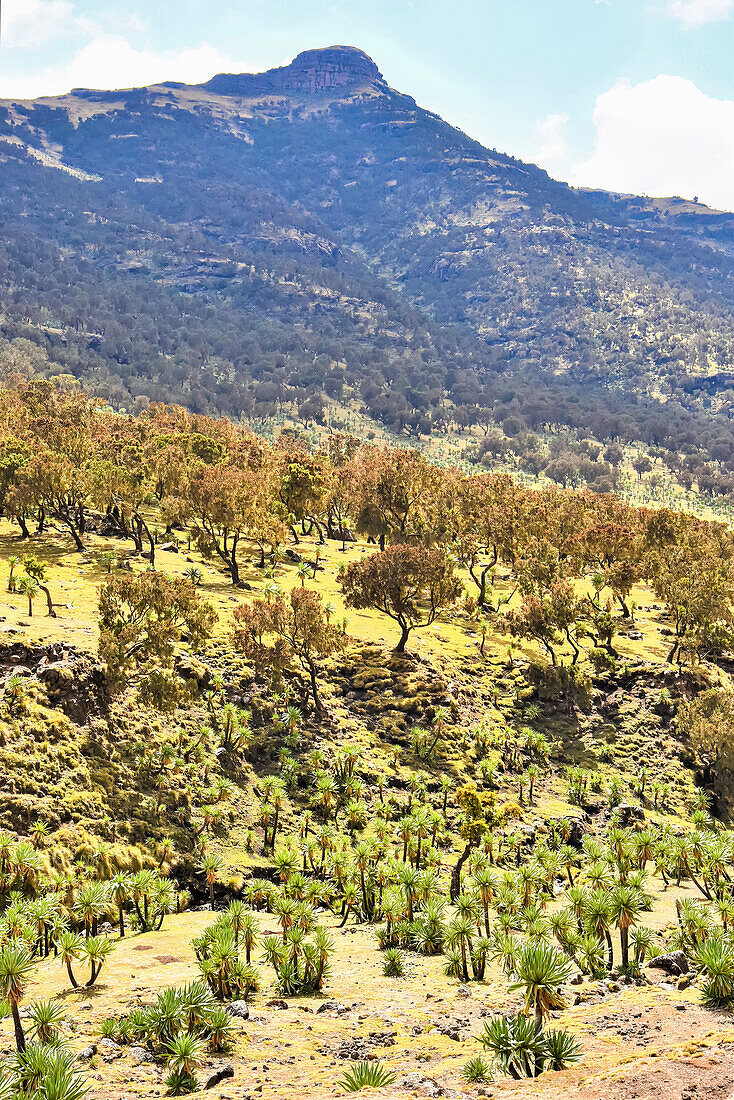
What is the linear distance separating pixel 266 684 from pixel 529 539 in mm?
45245

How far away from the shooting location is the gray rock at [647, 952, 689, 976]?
25.7 metres

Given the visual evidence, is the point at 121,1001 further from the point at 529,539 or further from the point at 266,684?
the point at 529,539

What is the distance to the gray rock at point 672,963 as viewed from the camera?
2572cm

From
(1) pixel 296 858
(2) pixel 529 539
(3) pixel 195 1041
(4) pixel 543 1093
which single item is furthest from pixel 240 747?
(2) pixel 529 539

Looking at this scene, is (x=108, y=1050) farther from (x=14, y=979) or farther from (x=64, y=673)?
(x=64, y=673)

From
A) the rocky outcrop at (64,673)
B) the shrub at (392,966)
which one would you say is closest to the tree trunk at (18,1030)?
the shrub at (392,966)

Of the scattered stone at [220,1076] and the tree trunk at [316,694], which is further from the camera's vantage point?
the tree trunk at [316,694]

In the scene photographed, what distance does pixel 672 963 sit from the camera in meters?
25.9

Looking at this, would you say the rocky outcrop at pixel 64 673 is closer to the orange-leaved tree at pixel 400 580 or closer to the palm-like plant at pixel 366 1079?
the orange-leaved tree at pixel 400 580

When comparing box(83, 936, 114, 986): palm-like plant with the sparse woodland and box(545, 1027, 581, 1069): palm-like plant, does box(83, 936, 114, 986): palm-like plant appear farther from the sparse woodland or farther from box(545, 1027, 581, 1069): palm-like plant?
box(545, 1027, 581, 1069): palm-like plant

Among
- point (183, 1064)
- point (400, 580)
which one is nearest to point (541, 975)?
point (183, 1064)

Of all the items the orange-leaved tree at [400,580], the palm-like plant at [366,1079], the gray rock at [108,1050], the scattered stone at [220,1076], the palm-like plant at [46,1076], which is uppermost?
the orange-leaved tree at [400,580]

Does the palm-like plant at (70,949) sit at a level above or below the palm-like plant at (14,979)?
below

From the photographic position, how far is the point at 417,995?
82.5 feet
